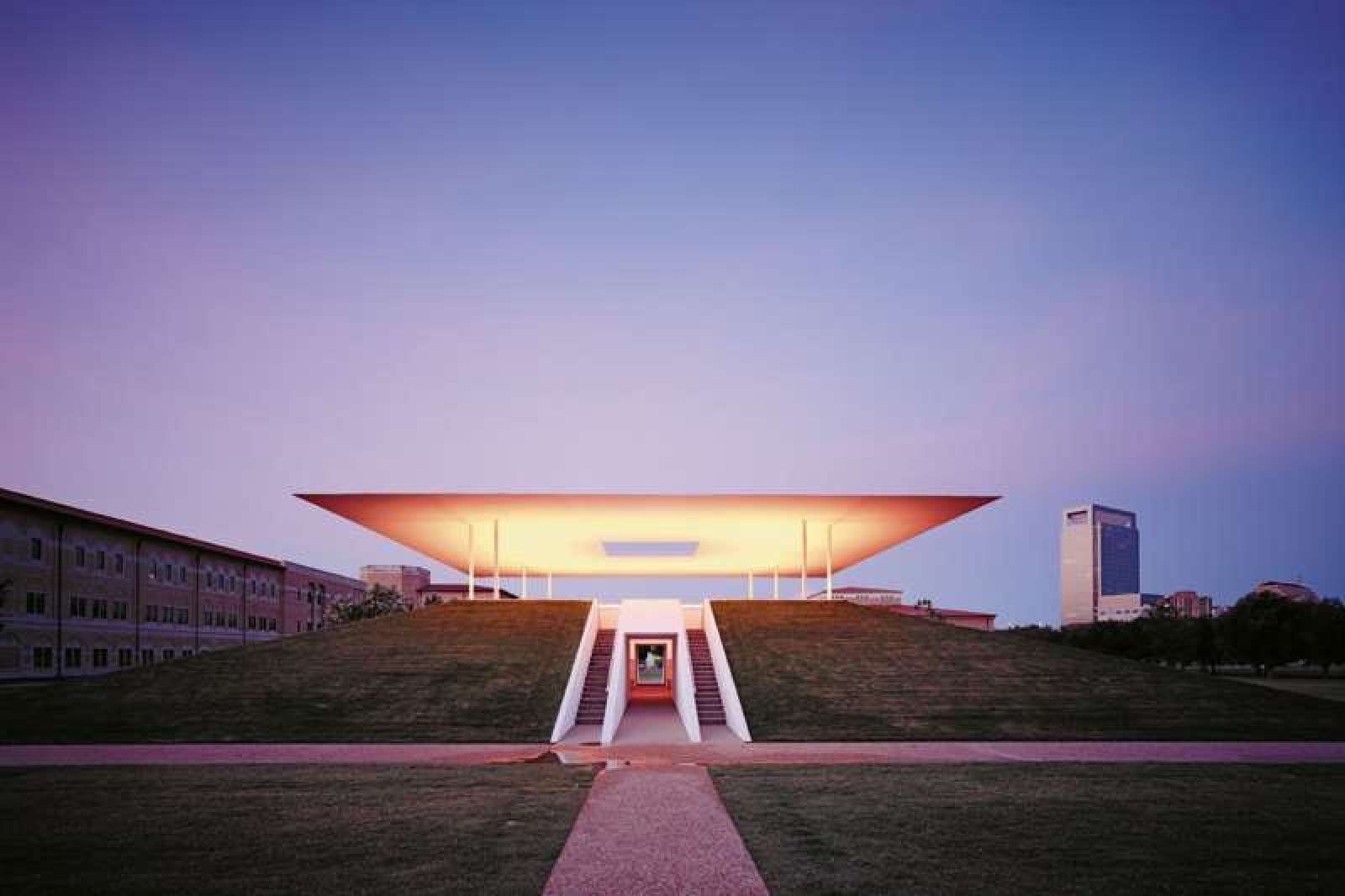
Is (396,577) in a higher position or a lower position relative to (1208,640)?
higher

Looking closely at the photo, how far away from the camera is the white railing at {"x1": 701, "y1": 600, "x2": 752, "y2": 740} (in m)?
21.9

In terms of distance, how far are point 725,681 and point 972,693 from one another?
6.12 m

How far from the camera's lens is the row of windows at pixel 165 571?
4859 cm

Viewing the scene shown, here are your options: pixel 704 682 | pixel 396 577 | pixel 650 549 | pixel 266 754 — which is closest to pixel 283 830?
pixel 266 754

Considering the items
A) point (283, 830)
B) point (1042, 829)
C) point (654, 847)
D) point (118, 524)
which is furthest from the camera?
point (118, 524)

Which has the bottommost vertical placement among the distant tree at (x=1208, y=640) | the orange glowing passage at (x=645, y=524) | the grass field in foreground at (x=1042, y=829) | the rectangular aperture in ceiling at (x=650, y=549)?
the distant tree at (x=1208, y=640)

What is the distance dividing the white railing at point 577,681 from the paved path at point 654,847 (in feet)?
26.1

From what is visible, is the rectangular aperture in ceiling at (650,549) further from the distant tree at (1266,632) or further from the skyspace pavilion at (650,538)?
the distant tree at (1266,632)

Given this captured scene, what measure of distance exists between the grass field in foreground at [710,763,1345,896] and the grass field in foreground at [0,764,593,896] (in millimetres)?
2527

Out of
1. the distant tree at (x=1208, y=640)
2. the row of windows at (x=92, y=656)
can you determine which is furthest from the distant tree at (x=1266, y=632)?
the row of windows at (x=92, y=656)

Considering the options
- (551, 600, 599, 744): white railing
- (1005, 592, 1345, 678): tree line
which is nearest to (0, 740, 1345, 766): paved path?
(551, 600, 599, 744): white railing

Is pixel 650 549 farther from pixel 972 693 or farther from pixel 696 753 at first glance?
pixel 696 753

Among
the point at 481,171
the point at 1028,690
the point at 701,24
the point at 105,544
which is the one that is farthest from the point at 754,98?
the point at 105,544

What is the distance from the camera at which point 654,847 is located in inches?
376
